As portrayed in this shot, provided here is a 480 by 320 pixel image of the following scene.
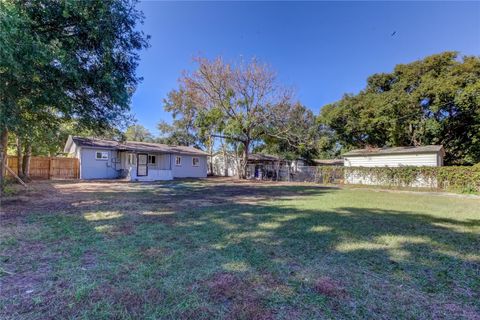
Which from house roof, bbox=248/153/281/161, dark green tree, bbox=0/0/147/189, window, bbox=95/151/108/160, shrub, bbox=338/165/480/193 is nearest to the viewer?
dark green tree, bbox=0/0/147/189

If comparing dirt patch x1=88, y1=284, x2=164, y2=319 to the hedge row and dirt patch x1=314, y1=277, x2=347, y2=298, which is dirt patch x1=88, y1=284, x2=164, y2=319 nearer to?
dirt patch x1=314, y1=277, x2=347, y2=298

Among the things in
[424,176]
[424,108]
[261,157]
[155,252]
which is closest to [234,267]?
[155,252]

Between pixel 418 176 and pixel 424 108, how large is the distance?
7095 mm

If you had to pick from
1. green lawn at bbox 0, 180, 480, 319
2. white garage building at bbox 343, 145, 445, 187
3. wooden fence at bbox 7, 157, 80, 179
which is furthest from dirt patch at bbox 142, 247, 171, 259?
wooden fence at bbox 7, 157, 80, 179

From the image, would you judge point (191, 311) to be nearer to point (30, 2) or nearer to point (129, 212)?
point (129, 212)

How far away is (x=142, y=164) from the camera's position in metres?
19.0

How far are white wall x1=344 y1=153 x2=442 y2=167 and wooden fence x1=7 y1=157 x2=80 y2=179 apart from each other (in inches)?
860

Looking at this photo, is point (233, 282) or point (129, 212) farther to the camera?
point (129, 212)

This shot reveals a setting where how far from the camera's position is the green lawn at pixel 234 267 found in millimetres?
2252

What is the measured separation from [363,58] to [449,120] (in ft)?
30.3

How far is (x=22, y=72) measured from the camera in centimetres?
593

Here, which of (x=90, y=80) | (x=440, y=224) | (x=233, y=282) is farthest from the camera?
(x=90, y=80)

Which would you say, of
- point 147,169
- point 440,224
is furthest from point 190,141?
point 440,224

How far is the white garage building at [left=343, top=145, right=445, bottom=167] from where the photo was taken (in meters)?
16.9
